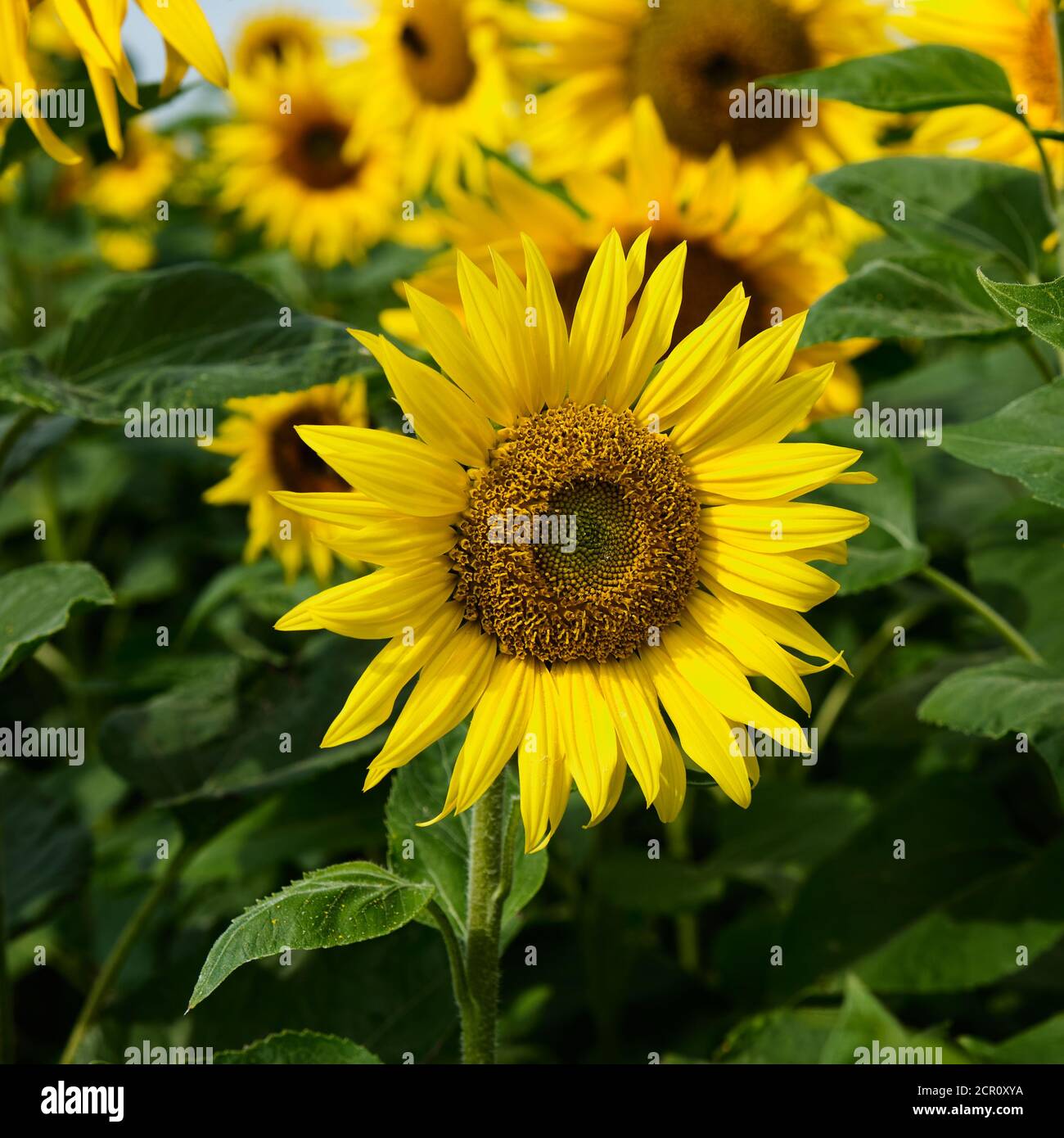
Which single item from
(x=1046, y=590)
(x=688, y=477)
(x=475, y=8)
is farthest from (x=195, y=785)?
(x=475, y=8)

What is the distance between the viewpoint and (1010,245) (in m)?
2.11

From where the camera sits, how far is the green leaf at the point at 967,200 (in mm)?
2094

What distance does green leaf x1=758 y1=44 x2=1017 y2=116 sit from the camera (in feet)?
5.86

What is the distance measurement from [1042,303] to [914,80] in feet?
2.05

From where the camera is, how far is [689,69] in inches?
120

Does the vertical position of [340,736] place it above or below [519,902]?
above

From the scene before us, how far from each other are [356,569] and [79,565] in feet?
1.68

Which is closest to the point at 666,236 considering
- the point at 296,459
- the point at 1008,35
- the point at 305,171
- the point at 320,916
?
the point at 1008,35

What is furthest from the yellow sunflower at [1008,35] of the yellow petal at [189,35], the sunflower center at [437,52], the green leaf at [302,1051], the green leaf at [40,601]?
the green leaf at [302,1051]

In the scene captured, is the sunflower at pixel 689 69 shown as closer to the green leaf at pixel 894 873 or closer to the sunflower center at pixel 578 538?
the green leaf at pixel 894 873

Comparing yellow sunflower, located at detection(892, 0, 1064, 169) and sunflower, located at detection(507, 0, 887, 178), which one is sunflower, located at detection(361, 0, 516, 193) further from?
yellow sunflower, located at detection(892, 0, 1064, 169)

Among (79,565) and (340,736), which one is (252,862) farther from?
(340,736)

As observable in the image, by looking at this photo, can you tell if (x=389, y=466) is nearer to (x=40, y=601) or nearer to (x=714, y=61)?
(x=40, y=601)

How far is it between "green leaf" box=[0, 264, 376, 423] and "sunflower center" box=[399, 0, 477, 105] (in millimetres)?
2101
